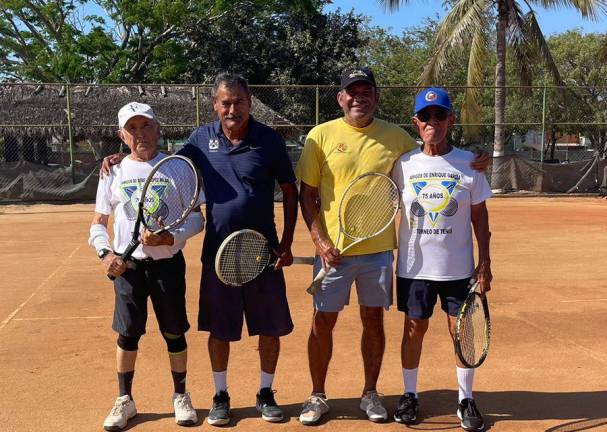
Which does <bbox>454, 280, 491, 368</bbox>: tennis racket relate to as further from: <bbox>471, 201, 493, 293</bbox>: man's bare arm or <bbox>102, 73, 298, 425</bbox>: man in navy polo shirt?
<bbox>102, 73, 298, 425</bbox>: man in navy polo shirt

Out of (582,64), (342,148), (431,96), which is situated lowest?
(342,148)

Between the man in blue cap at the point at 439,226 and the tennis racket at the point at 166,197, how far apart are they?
4.41 feet

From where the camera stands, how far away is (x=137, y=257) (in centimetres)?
393

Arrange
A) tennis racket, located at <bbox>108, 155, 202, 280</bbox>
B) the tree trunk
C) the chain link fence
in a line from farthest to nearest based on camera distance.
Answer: the tree trunk
the chain link fence
tennis racket, located at <bbox>108, 155, 202, 280</bbox>

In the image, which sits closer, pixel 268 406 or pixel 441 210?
pixel 441 210

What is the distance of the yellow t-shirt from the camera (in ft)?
13.1

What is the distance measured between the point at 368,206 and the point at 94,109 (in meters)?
20.3

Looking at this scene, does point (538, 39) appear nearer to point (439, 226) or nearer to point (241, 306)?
point (439, 226)

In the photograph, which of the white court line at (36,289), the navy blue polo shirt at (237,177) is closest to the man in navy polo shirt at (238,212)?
the navy blue polo shirt at (237,177)

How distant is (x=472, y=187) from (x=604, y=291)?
14.4 feet

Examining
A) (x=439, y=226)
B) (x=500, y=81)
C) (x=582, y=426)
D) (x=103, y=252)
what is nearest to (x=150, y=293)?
(x=103, y=252)

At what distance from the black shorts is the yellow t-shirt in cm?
103


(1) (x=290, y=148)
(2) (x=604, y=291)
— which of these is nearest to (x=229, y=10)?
(1) (x=290, y=148)

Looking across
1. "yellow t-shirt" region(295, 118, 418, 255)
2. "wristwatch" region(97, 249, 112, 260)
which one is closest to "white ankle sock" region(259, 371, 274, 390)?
"yellow t-shirt" region(295, 118, 418, 255)
